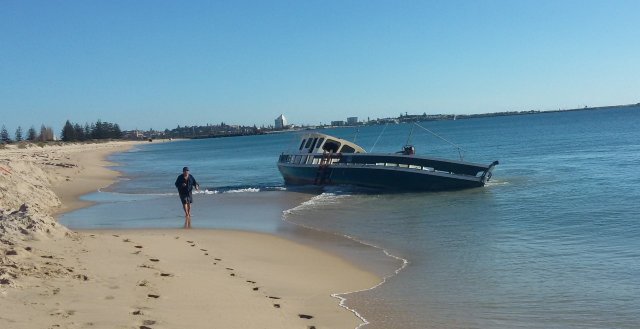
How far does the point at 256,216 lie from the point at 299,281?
998cm

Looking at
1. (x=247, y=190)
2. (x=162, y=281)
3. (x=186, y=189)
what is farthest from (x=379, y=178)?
(x=162, y=281)

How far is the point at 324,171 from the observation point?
1217 inches

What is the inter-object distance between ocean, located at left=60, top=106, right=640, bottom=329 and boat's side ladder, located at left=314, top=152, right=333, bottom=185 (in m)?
1.29

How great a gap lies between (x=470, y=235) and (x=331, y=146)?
18.3m

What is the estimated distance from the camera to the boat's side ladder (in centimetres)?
3078

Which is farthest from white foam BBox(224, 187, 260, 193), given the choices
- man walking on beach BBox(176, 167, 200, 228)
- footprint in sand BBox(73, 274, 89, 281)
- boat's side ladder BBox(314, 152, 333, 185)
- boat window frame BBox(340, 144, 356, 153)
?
footprint in sand BBox(73, 274, 89, 281)

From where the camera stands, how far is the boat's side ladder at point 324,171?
101ft

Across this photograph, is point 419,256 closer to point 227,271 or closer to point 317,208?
point 227,271

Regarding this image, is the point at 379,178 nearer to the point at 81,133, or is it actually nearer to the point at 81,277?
the point at 81,277

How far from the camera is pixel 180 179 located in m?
17.8

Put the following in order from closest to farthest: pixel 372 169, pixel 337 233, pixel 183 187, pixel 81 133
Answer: pixel 337 233 → pixel 183 187 → pixel 372 169 → pixel 81 133

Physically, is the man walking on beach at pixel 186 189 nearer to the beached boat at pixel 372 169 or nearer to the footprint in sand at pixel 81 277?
the footprint in sand at pixel 81 277

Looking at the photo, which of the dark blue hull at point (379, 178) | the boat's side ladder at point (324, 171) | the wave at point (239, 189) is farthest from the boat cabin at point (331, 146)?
the wave at point (239, 189)

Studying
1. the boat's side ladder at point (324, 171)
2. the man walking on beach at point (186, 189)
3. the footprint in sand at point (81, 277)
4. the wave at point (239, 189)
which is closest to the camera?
the footprint in sand at point (81, 277)
